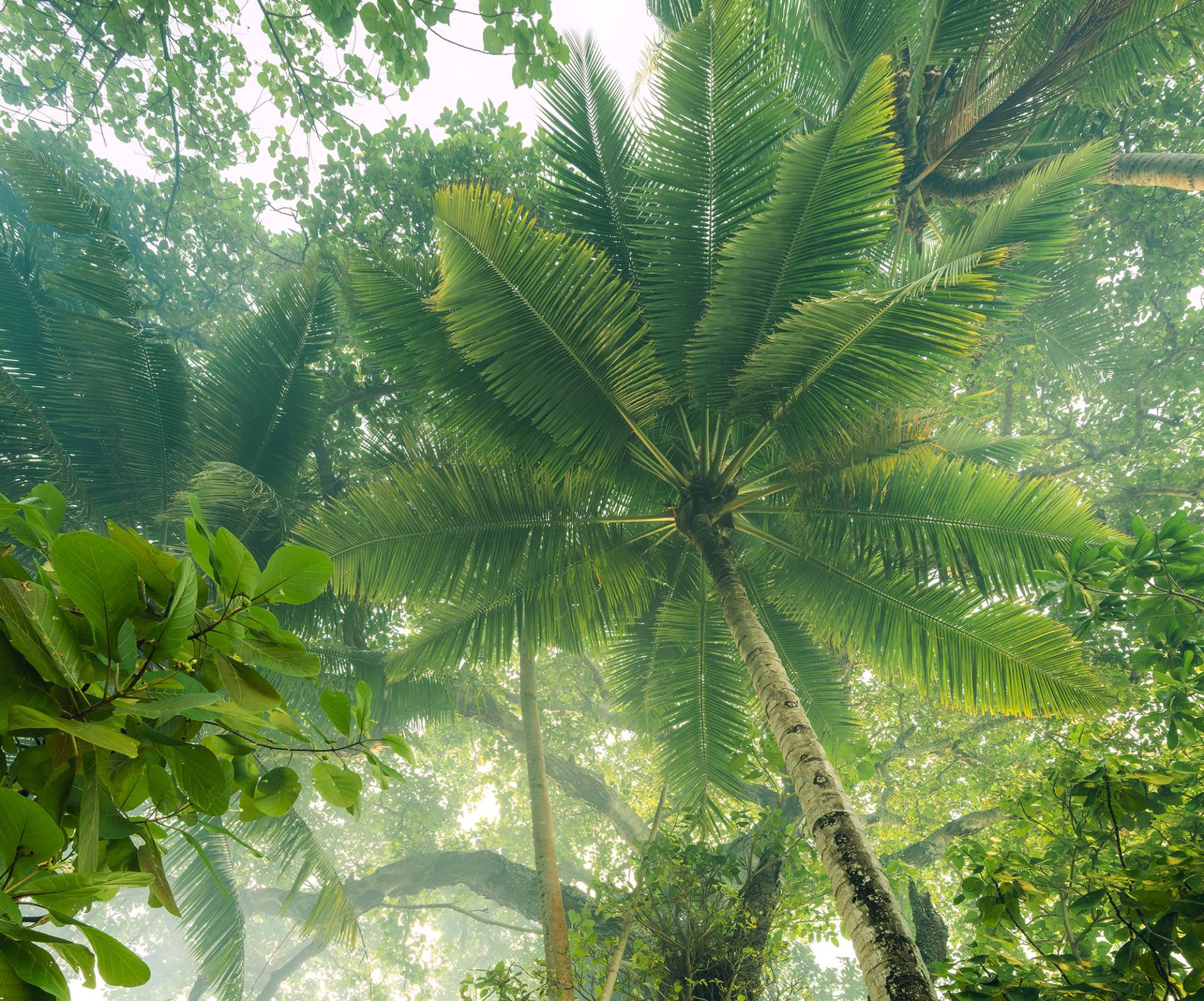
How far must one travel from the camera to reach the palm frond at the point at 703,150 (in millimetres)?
4371

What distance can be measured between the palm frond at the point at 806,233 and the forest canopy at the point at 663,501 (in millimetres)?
29

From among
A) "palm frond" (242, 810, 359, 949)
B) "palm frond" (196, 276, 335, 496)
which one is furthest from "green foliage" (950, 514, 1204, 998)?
"palm frond" (196, 276, 335, 496)

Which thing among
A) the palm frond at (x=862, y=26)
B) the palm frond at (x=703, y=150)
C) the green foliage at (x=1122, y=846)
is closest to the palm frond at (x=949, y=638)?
the green foliage at (x=1122, y=846)

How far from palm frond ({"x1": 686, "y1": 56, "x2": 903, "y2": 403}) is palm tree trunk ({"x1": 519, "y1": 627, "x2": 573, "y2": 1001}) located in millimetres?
2646

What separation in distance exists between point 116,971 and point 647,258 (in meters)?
4.88

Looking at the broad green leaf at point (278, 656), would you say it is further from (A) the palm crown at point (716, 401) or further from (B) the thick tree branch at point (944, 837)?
(B) the thick tree branch at point (944, 837)

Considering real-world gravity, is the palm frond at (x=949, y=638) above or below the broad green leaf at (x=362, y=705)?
above

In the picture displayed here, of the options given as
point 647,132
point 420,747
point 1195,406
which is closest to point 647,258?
point 647,132

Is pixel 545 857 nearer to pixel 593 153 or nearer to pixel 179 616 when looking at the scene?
pixel 593 153

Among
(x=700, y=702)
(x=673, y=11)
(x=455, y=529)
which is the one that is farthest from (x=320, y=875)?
(x=673, y=11)

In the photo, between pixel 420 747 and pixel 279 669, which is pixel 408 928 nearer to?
pixel 420 747

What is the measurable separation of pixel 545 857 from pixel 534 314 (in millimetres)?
4468

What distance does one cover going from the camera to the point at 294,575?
98 cm

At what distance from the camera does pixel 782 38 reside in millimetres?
7012
